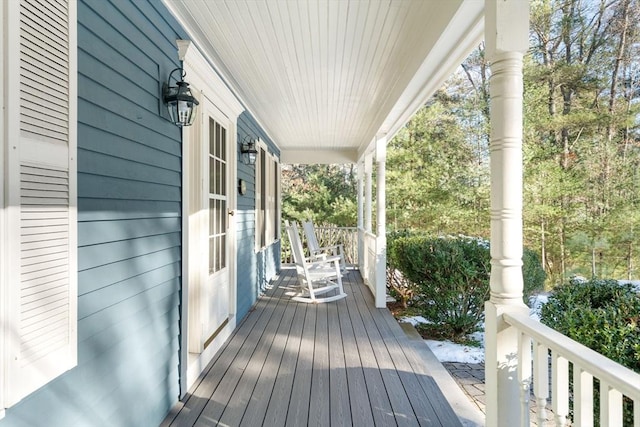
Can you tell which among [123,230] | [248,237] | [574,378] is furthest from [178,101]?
[248,237]

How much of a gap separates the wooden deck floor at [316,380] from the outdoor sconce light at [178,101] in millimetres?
1830

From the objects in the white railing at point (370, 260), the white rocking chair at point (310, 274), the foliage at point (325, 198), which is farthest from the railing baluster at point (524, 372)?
the foliage at point (325, 198)

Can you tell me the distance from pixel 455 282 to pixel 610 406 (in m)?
2.92

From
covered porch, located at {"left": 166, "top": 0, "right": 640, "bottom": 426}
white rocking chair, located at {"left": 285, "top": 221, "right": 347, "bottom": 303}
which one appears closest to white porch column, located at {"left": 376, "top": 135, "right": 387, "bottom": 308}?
covered porch, located at {"left": 166, "top": 0, "right": 640, "bottom": 426}

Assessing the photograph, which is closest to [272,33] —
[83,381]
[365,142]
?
[83,381]

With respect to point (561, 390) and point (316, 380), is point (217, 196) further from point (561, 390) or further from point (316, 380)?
point (561, 390)

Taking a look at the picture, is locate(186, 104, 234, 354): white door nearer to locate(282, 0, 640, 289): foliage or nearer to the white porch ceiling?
the white porch ceiling

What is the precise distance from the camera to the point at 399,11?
8.22 ft

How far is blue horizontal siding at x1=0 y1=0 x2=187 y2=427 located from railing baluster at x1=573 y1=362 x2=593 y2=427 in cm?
179

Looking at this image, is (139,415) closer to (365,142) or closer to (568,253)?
(365,142)

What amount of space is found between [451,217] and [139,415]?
992 centimetres

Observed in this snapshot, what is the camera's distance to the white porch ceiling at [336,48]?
7.93ft

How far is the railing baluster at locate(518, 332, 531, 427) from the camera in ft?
5.04

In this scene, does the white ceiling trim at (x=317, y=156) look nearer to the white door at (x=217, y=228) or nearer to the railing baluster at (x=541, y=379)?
the white door at (x=217, y=228)
